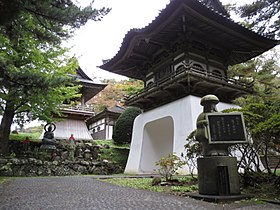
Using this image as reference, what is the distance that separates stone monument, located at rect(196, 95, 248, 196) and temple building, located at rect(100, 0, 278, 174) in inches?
→ 235

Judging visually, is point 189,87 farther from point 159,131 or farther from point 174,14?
point 159,131

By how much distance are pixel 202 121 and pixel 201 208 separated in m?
1.95

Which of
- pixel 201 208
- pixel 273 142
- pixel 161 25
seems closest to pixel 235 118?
pixel 273 142

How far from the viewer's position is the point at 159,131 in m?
15.2

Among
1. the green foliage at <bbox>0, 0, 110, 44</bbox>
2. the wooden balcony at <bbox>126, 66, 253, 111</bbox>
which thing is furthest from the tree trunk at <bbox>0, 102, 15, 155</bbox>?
the green foliage at <bbox>0, 0, 110, 44</bbox>

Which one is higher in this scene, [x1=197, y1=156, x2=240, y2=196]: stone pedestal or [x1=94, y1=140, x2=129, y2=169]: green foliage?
[x1=94, y1=140, x2=129, y2=169]: green foliage

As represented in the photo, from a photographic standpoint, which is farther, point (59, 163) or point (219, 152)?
point (59, 163)

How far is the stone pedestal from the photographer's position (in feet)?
14.4

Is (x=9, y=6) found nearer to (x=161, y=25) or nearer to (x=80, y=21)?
(x=80, y=21)

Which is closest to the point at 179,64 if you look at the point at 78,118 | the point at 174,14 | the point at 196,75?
the point at 196,75

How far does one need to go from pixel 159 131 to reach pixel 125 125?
180 inches

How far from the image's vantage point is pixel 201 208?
11.2 feet

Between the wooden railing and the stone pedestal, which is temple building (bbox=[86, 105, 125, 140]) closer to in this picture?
the wooden railing

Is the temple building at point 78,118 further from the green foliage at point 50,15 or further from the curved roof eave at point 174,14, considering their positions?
the green foliage at point 50,15
